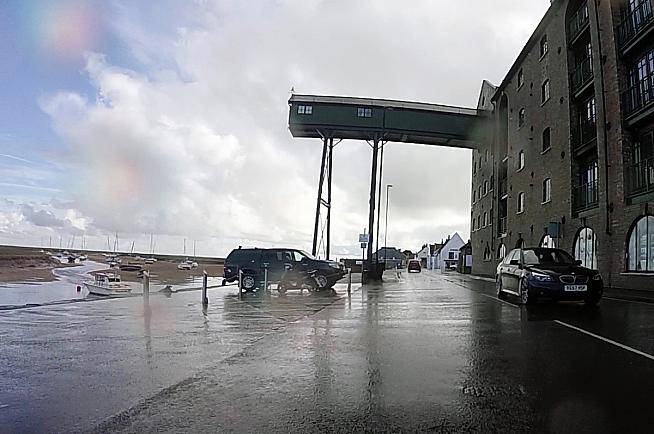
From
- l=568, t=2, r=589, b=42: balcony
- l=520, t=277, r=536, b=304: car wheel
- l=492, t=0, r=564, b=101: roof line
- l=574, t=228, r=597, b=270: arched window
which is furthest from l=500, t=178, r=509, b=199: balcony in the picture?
l=520, t=277, r=536, b=304: car wheel

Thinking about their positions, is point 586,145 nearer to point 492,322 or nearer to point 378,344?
point 492,322

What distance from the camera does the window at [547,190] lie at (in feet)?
102

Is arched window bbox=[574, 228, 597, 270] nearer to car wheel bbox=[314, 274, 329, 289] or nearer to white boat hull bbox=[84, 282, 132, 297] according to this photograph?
car wheel bbox=[314, 274, 329, 289]

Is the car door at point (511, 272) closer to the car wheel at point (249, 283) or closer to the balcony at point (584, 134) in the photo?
the car wheel at point (249, 283)

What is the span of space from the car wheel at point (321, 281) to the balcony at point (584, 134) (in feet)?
43.6

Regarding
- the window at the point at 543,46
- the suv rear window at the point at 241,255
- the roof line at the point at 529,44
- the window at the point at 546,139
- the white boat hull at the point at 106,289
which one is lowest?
the white boat hull at the point at 106,289

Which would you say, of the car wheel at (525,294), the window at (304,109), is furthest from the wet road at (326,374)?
the window at (304,109)

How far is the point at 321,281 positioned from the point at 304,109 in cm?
1651

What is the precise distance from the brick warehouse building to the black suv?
36.9 ft

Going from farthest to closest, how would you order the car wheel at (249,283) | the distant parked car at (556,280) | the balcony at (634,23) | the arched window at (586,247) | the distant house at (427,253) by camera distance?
the distant house at (427,253)
the arched window at (586,247)
the car wheel at (249,283)
the balcony at (634,23)
the distant parked car at (556,280)

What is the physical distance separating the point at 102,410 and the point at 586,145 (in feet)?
83.5

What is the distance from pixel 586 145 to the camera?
2591 cm

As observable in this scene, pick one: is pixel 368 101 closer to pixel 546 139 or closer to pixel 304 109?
pixel 304 109

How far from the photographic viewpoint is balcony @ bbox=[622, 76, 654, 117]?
20703mm
